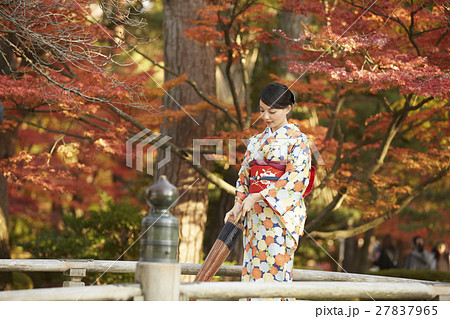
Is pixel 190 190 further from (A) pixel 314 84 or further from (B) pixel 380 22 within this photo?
(B) pixel 380 22

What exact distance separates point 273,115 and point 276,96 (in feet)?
0.51

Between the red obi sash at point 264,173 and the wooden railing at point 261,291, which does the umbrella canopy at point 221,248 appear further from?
the wooden railing at point 261,291

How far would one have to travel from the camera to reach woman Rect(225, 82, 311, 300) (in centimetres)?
398

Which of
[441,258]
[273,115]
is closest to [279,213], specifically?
[273,115]

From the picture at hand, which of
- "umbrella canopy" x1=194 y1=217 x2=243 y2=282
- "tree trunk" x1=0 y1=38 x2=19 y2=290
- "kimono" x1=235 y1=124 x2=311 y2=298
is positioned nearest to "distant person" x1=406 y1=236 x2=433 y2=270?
"tree trunk" x1=0 y1=38 x2=19 y2=290

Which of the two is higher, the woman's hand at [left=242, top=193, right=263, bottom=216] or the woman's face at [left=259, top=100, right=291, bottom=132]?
the woman's face at [left=259, top=100, right=291, bottom=132]

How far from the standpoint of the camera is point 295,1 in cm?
691

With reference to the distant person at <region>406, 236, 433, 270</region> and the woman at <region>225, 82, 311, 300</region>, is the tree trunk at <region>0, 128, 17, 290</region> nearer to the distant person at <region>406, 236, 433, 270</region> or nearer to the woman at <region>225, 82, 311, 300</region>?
the woman at <region>225, 82, 311, 300</region>

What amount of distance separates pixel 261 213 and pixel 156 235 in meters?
1.22

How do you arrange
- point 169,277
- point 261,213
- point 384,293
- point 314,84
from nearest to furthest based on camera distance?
point 169,277 → point 384,293 → point 261,213 → point 314,84

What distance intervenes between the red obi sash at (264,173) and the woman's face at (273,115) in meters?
0.29

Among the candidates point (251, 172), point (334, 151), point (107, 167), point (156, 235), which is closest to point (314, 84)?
point (334, 151)

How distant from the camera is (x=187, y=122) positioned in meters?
8.33

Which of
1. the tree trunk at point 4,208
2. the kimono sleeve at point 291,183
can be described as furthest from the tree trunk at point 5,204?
the kimono sleeve at point 291,183
